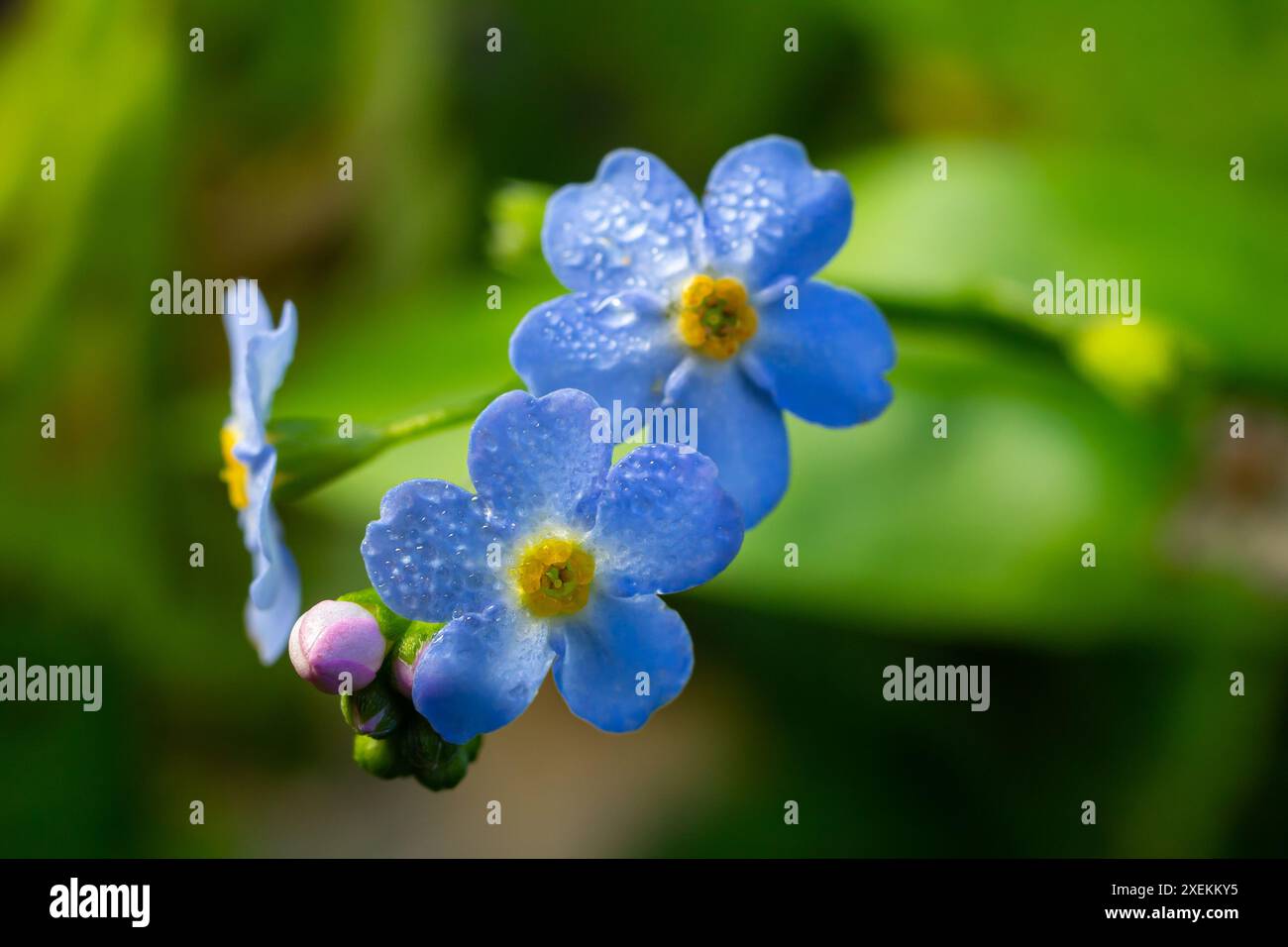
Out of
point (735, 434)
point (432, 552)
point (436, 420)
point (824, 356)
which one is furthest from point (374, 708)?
point (824, 356)

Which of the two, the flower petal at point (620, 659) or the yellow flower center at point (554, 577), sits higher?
the yellow flower center at point (554, 577)

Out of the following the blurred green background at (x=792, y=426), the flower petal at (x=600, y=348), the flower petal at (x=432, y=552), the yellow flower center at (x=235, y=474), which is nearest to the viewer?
the flower petal at (x=432, y=552)

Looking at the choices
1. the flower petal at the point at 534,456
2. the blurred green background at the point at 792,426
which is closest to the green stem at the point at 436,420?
the flower petal at the point at 534,456

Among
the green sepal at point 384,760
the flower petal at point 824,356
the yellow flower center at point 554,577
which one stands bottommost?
the green sepal at point 384,760

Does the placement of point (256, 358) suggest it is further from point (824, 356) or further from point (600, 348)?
point (824, 356)

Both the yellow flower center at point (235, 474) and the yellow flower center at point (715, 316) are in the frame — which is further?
the yellow flower center at point (235, 474)

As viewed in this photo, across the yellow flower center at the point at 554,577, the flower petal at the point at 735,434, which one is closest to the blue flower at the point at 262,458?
the yellow flower center at the point at 554,577

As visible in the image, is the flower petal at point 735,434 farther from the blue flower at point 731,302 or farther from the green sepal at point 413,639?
the green sepal at point 413,639

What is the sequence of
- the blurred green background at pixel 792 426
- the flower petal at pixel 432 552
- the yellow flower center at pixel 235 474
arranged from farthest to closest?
the blurred green background at pixel 792 426 < the yellow flower center at pixel 235 474 < the flower petal at pixel 432 552
